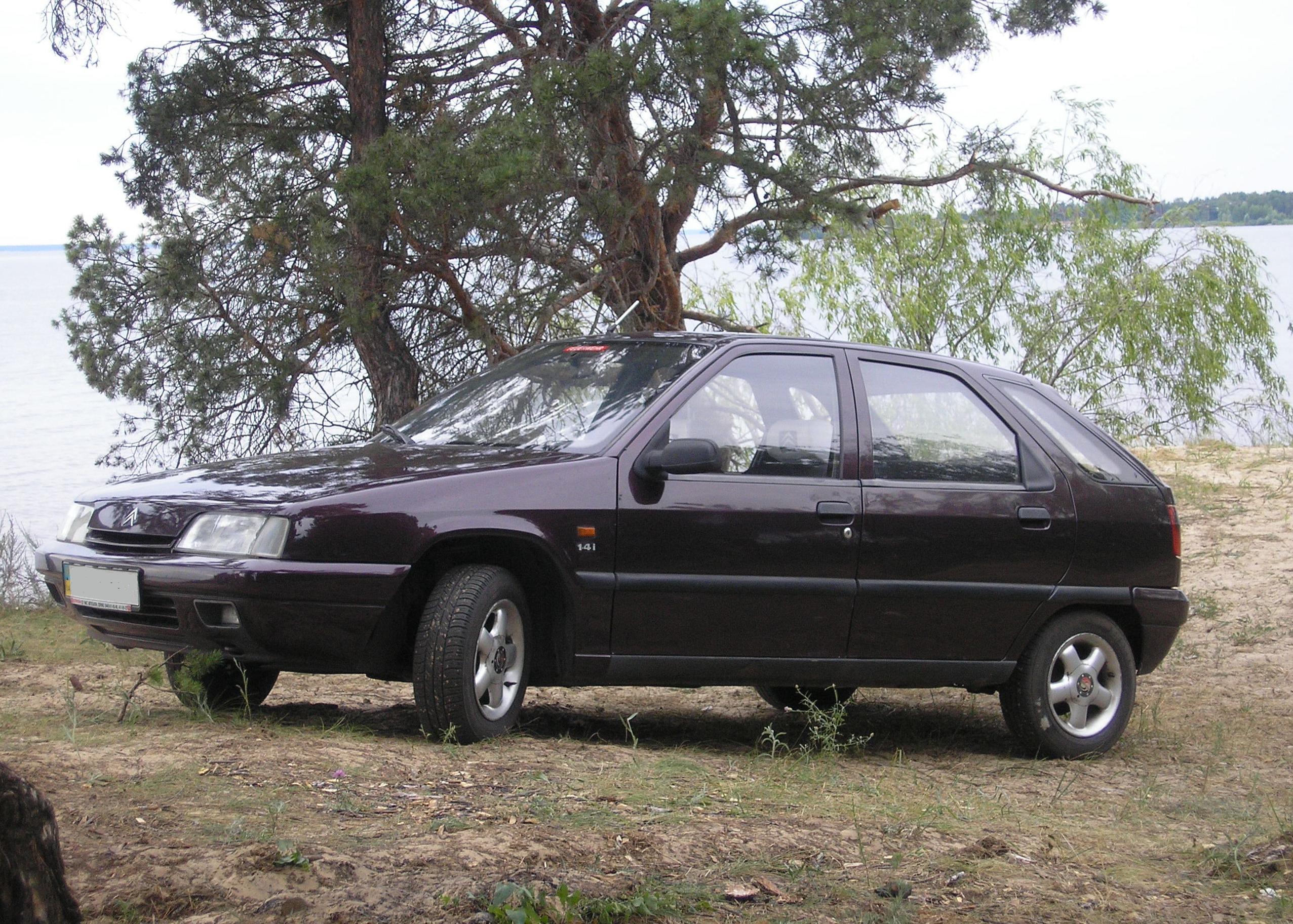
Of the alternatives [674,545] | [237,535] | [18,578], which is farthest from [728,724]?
[18,578]

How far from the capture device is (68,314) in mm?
12523

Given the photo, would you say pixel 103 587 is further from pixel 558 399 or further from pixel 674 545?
pixel 674 545

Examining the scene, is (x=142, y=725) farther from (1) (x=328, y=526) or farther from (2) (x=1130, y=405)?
(2) (x=1130, y=405)

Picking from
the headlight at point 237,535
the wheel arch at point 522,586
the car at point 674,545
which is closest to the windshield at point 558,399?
the car at point 674,545

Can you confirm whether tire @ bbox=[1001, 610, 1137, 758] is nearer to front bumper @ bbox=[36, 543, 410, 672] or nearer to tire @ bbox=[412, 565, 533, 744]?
tire @ bbox=[412, 565, 533, 744]

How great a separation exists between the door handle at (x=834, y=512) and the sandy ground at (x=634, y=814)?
0.98 m

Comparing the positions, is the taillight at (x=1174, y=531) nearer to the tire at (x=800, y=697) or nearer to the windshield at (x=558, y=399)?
the tire at (x=800, y=697)

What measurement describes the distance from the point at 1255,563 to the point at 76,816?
9853 mm

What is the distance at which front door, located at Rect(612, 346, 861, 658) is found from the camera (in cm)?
532

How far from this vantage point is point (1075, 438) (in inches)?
250

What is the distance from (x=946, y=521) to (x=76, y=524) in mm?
3572

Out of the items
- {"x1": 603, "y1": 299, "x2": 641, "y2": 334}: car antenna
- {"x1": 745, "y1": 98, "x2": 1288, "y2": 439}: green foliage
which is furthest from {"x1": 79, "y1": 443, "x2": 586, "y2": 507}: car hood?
{"x1": 745, "y1": 98, "x2": 1288, "y2": 439}: green foliage

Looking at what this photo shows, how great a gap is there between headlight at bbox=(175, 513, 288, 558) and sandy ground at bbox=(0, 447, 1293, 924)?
0.68 meters

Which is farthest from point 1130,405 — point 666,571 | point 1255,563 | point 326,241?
point 666,571
